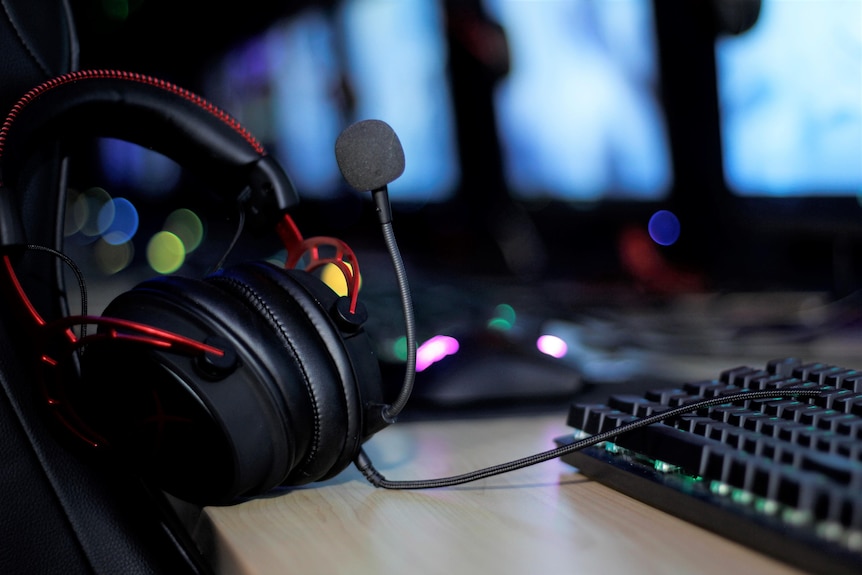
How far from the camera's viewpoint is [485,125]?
984mm

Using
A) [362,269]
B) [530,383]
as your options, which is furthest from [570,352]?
[362,269]

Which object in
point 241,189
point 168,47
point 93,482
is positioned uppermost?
point 168,47

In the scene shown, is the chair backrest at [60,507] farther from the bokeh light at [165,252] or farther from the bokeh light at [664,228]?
the bokeh light at [664,228]

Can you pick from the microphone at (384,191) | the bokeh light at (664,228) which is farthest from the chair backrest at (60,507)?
the bokeh light at (664,228)

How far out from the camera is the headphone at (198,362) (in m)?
0.39

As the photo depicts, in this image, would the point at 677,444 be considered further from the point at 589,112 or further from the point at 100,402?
the point at 589,112

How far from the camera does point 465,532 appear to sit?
1.23 feet

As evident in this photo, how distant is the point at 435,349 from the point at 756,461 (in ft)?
1.31

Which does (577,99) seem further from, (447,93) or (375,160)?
(375,160)

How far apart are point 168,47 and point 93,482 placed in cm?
66

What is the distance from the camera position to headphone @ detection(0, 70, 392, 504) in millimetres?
387

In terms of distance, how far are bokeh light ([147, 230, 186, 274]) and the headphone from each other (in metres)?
0.58

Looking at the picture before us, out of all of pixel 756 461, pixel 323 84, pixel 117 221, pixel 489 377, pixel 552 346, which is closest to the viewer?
pixel 756 461

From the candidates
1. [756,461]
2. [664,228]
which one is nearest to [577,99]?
[664,228]
